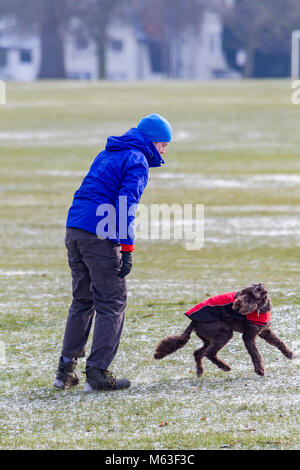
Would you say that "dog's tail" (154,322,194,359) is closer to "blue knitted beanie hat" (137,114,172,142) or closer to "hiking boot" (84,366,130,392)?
"hiking boot" (84,366,130,392)

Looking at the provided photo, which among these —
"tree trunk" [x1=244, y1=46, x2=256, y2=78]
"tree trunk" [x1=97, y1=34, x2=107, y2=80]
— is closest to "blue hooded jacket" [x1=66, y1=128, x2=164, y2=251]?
"tree trunk" [x1=97, y1=34, x2=107, y2=80]

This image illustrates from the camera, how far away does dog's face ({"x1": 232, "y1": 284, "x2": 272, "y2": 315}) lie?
6445mm

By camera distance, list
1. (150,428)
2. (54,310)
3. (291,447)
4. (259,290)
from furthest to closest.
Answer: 1. (54,310)
2. (259,290)
3. (150,428)
4. (291,447)

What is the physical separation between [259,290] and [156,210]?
36.6 ft

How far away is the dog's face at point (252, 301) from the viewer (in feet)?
21.1

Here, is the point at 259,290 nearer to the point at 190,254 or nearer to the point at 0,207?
the point at 190,254

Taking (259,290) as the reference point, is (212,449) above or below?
below

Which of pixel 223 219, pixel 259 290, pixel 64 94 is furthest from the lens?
→ pixel 64 94

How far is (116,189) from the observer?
21.3ft

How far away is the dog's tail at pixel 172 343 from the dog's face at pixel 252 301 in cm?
40

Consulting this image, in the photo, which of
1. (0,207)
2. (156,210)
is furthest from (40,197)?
(156,210)

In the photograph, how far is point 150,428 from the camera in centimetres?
583

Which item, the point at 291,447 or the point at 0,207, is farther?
the point at 0,207

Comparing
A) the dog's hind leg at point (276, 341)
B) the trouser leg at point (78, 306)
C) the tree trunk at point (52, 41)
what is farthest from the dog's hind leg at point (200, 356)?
the tree trunk at point (52, 41)
